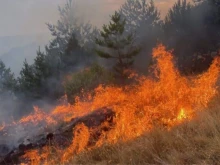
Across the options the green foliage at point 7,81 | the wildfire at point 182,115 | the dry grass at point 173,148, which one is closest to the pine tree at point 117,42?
the green foliage at point 7,81

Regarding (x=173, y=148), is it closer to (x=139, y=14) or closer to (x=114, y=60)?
(x=114, y=60)

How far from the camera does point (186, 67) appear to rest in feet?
84.4

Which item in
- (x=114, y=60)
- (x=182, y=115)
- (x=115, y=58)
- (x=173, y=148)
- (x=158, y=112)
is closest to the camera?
(x=173, y=148)

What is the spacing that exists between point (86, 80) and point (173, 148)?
24.8 meters

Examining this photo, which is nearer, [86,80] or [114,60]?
[86,80]

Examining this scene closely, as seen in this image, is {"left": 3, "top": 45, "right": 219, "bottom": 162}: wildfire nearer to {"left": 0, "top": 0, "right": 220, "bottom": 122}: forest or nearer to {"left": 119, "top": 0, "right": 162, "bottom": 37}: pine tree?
{"left": 0, "top": 0, "right": 220, "bottom": 122}: forest

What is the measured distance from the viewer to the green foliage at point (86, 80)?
27500mm

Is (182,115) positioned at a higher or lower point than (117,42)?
lower

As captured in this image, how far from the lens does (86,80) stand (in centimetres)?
2855

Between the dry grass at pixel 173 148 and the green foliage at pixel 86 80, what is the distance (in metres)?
21.6

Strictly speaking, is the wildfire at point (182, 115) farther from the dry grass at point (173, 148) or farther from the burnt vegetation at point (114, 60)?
the burnt vegetation at point (114, 60)

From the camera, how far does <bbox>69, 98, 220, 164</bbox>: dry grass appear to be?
3652 mm

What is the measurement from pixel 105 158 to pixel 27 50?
4231 inches

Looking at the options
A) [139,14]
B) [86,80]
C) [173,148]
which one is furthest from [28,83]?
[173,148]
